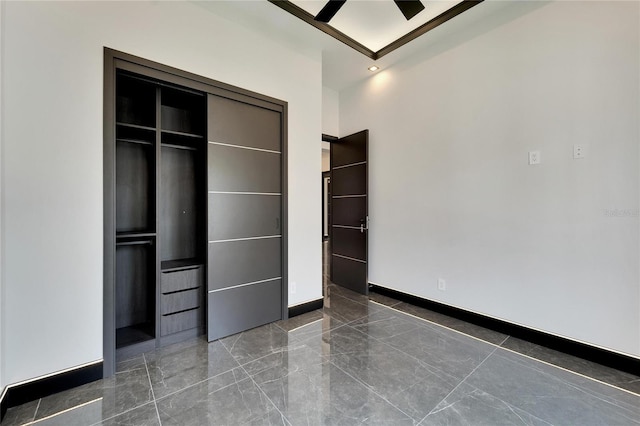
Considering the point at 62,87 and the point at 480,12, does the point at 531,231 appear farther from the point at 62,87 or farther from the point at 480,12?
the point at 62,87

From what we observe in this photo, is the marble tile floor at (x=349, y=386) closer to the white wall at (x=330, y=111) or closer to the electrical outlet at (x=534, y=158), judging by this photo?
the electrical outlet at (x=534, y=158)

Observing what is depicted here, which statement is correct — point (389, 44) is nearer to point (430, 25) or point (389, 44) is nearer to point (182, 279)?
point (430, 25)

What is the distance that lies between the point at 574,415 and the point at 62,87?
387cm

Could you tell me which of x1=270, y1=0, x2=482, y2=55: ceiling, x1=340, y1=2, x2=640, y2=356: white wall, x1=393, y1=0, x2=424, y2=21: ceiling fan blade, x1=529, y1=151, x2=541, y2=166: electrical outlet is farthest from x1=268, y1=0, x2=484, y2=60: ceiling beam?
x1=529, y1=151, x2=541, y2=166: electrical outlet

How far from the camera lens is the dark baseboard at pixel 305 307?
3005 millimetres

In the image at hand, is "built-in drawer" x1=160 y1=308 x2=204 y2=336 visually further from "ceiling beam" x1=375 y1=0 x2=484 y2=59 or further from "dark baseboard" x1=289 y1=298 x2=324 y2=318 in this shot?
"ceiling beam" x1=375 y1=0 x2=484 y2=59

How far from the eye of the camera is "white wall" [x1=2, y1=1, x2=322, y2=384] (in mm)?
1634

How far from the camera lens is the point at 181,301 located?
246 centimetres

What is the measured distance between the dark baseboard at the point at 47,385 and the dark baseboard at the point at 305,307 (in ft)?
5.58

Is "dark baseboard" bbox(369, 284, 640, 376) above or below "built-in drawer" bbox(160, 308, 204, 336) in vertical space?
below

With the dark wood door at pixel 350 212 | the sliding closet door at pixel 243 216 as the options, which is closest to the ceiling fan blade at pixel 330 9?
the sliding closet door at pixel 243 216

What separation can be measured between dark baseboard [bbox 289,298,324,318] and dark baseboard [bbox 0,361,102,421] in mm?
1701

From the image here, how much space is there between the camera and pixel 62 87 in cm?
177

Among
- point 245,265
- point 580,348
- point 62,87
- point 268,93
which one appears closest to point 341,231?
point 245,265
